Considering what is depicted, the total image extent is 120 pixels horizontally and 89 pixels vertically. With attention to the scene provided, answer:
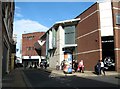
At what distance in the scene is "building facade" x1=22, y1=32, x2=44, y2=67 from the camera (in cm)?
8256

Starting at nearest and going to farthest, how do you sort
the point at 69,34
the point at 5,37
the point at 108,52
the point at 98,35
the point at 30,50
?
1. the point at 5,37
2. the point at 108,52
3. the point at 98,35
4. the point at 69,34
5. the point at 30,50

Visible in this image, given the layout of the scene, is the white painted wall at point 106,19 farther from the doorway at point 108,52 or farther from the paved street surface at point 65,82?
the paved street surface at point 65,82

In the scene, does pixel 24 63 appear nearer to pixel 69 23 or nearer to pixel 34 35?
pixel 34 35

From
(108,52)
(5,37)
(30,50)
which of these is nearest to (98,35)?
(108,52)

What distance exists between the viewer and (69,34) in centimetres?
4653

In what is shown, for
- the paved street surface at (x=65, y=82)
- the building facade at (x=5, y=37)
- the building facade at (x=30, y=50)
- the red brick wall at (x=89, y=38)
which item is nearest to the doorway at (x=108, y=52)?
the red brick wall at (x=89, y=38)

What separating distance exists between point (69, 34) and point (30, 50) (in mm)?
39979

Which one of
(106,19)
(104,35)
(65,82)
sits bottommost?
(65,82)

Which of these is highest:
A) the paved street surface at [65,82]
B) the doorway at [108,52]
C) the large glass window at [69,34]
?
the large glass window at [69,34]

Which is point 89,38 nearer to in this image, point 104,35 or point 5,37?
point 104,35

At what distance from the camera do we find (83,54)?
1590 inches

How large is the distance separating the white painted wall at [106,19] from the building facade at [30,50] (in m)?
47.7

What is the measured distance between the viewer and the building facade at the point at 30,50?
271ft

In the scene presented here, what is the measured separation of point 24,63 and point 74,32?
146 feet
